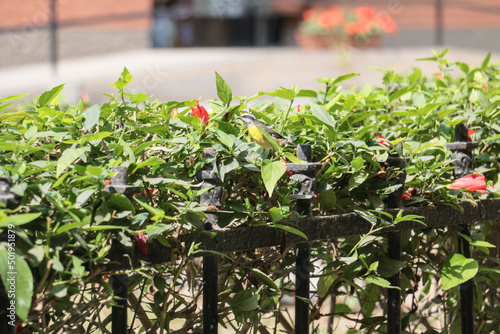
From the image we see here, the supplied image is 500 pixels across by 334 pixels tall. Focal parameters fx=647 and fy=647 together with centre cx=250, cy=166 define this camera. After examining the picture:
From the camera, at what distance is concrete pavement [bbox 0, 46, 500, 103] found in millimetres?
8852

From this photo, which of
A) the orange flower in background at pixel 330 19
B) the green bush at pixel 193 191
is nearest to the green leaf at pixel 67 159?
the green bush at pixel 193 191

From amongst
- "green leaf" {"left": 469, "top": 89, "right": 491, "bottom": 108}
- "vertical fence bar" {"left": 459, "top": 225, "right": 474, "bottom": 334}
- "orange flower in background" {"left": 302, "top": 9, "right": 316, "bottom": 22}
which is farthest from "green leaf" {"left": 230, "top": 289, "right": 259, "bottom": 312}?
"orange flower in background" {"left": 302, "top": 9, "right": 316, "bottom": 22}

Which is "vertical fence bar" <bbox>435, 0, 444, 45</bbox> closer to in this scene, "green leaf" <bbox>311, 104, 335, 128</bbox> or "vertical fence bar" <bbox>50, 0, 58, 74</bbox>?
"vertical fence bar" <bbox>50, 0, 58, 74</bbox>

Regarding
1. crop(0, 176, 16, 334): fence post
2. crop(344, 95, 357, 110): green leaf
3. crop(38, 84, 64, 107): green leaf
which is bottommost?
crop(0, 176, 16, 334): fence post

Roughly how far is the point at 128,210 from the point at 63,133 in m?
0.20

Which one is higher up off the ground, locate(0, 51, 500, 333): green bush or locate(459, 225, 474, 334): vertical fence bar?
locate(0, 51, 500, 333): green bush

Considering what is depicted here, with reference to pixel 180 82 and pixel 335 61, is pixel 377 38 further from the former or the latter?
pixel 180 82

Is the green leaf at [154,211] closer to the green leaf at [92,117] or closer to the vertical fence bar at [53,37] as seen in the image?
the green leaf at [92,117]

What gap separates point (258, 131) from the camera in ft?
3.61

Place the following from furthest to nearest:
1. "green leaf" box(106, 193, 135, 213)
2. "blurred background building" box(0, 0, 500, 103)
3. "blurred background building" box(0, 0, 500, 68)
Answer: "blurred background building" box(0, 0, 500, 68) < "blurred background building" box(0, 0, 500, 103) < "green leaf" box(106, 193, 135, 213)

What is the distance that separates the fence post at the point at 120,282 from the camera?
903 millimetres

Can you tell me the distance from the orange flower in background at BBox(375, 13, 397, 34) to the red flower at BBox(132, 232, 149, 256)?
1212 centimetres

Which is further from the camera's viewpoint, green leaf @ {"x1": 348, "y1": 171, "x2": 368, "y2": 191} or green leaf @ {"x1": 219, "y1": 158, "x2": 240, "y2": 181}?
green leaf @ {"x1": 348, "y1": 171, "x2": 368, "y2": 191}

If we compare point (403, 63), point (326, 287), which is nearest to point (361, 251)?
point (326, 287)
